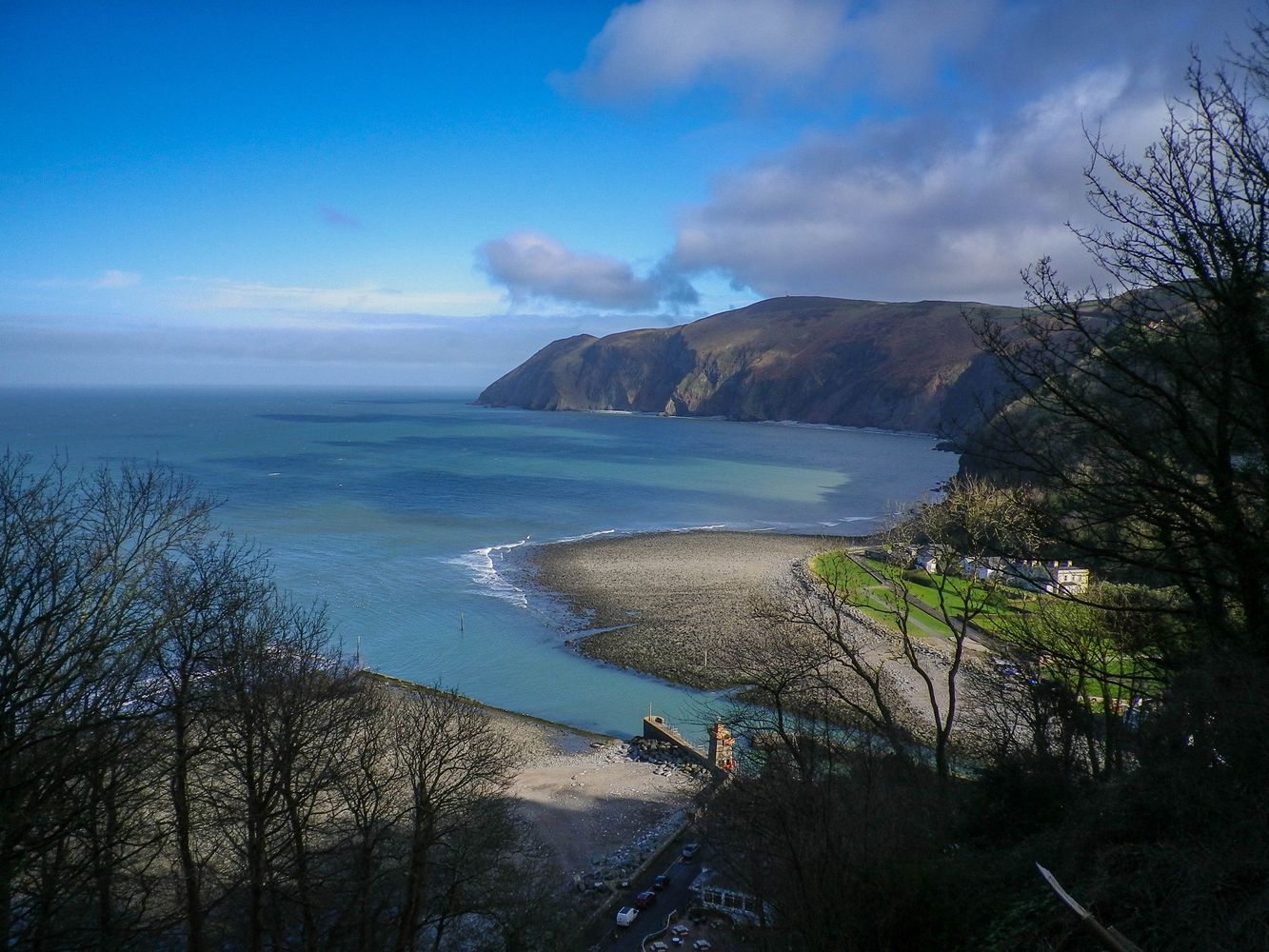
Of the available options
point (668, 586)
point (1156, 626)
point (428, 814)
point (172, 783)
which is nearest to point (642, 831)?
point (428, 814)

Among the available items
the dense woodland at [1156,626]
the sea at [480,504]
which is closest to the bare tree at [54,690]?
the dense woodland at [1156,626]

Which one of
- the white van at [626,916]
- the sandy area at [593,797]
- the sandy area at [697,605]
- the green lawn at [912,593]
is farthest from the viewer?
the green lawn at [912,593]

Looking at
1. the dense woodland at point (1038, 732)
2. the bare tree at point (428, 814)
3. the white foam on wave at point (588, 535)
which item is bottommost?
the white foam on wave at point (588, 535)

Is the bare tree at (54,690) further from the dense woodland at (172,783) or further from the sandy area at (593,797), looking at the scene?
the sandy area at (593,797)

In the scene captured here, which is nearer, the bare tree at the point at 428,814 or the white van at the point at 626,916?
the bare tree at the point at 428,814

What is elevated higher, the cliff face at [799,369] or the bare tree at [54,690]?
the cliff face at [799,369]

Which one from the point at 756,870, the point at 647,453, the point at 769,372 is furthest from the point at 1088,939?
the point at 769,372

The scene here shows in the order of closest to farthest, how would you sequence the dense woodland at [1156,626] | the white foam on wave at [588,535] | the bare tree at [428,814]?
the dense woodland at [1156,626] < the bare tree at [428,814] < the white foam on wave at [588,535]

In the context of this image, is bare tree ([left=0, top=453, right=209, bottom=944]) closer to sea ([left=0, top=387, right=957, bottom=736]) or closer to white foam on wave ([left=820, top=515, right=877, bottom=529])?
sea ([left=0, top=387, right=957, bottom=736])
